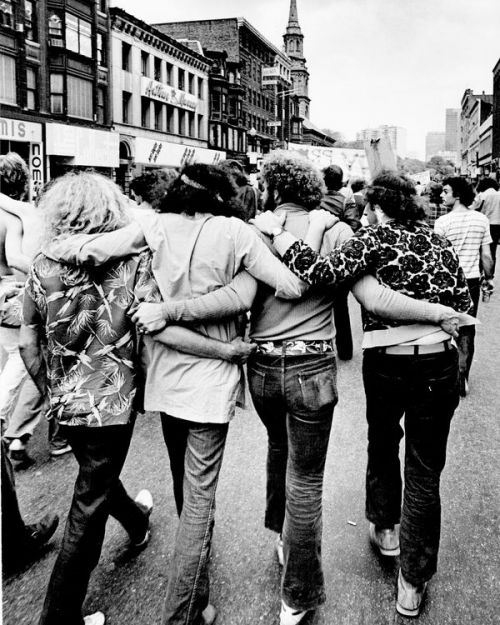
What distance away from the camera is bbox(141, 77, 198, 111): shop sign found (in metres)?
43.7

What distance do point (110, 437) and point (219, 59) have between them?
5925 centimetres

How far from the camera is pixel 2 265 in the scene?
4.60m

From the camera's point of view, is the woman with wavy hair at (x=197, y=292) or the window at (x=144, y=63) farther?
the window at (x=144, y=63)

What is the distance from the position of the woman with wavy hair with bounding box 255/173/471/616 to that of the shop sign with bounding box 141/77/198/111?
43572mm

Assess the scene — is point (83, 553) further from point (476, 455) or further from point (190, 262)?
point (476, 455)

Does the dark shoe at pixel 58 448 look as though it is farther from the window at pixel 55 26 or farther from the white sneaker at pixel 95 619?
the window at pixel 55 26

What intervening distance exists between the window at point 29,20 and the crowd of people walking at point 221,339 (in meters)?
32.6

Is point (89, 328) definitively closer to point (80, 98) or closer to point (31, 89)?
point (31, 89)

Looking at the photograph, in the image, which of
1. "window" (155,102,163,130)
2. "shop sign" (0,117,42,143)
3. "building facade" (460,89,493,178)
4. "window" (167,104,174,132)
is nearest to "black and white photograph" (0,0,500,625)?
"shop sign" (0,117,42,143)

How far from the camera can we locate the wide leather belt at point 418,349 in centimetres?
299

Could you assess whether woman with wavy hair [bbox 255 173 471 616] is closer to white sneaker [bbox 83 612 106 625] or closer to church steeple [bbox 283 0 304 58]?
white sneaker [bbox 83 612 106 625]

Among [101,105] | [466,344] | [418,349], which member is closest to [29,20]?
[101,105]

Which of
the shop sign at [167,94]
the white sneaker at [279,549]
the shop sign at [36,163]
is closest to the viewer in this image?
the white sneaker at [279,549]

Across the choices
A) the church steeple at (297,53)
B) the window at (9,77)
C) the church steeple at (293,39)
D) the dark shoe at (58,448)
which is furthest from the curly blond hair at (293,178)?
the church steeple at (293,39)
